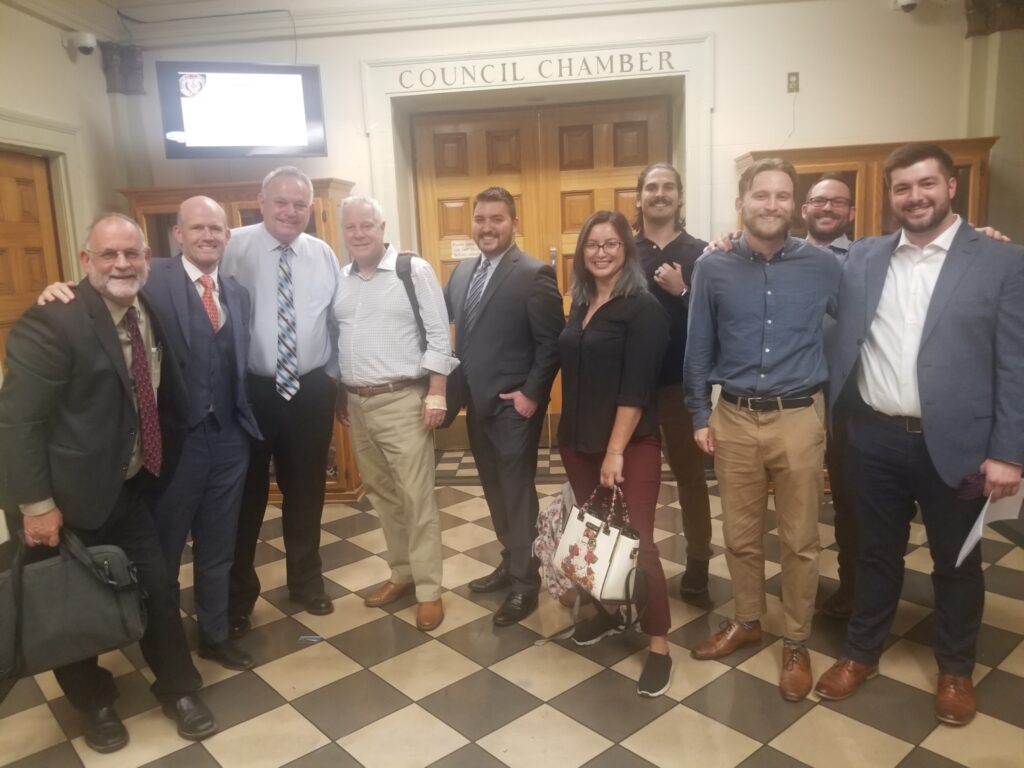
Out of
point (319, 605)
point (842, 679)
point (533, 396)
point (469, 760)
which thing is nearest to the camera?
point (469, 760)

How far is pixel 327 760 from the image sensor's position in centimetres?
216

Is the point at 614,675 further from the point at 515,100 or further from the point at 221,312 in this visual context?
the point at 515,100

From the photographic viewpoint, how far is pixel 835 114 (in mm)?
4418

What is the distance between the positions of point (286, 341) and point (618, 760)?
5.81ft

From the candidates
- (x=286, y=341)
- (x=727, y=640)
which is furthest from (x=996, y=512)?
(x=286, y=341)

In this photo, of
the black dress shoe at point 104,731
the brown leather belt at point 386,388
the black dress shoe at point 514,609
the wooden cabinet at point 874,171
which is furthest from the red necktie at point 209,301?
the wooden cabinet at point 874,171

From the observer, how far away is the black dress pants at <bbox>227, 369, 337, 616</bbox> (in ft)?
9.21

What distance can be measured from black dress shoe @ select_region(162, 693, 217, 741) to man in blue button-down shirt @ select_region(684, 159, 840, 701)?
1.73m

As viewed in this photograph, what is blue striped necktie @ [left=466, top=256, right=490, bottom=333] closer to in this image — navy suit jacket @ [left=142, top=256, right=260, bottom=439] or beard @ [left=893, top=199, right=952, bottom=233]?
navy suit jacket @ [left=142, top=256, right=260, bottom=439]

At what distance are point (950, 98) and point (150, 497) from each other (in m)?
4.62

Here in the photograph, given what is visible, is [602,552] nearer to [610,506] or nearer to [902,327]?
[610,506]

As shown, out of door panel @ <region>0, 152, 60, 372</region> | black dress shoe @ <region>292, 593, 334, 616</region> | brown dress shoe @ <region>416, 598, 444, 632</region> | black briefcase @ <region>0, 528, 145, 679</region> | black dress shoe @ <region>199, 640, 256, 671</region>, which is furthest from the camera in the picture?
door panel @ <region>0, 152, 60, 372</region>

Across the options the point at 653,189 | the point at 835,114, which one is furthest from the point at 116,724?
the point at 835,114

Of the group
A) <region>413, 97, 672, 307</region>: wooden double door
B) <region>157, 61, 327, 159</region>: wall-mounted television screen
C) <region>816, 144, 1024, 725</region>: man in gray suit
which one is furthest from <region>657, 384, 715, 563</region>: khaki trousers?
<region>157, 61, 327, 159</region>: wall-mounted television screen
